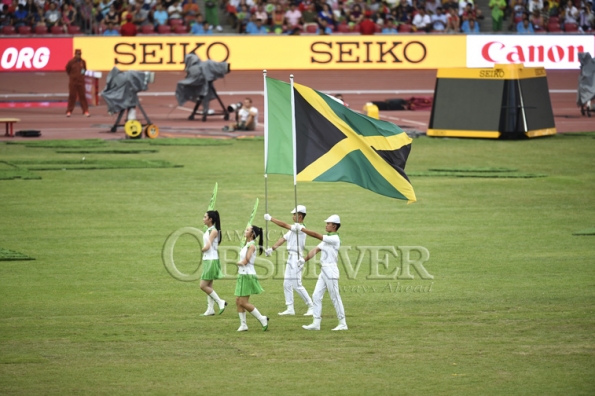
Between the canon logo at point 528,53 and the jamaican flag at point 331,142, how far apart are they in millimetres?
33040

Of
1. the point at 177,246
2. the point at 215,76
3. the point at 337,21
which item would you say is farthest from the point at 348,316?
the point at 337,21

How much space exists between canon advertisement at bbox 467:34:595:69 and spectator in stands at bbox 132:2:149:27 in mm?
15168

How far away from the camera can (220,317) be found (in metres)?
15.2

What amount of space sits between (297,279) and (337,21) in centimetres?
3608

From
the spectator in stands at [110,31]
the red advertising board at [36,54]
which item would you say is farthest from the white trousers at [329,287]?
the spectator in stands at [110,31]

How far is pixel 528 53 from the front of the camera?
47875mm

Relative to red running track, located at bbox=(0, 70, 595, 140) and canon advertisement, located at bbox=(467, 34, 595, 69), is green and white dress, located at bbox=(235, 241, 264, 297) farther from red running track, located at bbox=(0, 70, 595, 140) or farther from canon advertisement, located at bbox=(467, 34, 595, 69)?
canon advertisement, located at bbox=(467, 34, 595, 69)

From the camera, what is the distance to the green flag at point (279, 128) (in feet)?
51.3

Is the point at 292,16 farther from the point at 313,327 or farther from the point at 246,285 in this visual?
the point at 246,285

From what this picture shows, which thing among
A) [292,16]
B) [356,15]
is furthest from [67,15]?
[356,15]

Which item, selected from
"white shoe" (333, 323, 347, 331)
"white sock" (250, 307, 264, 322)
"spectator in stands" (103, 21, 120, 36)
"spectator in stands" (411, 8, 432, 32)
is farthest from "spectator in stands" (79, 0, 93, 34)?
"white shoe" (333, 323, 347, 331)

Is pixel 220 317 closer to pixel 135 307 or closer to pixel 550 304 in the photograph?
pixel 135 307

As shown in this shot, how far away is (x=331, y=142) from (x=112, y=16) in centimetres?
3360

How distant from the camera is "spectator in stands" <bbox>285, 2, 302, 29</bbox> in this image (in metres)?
48.5
